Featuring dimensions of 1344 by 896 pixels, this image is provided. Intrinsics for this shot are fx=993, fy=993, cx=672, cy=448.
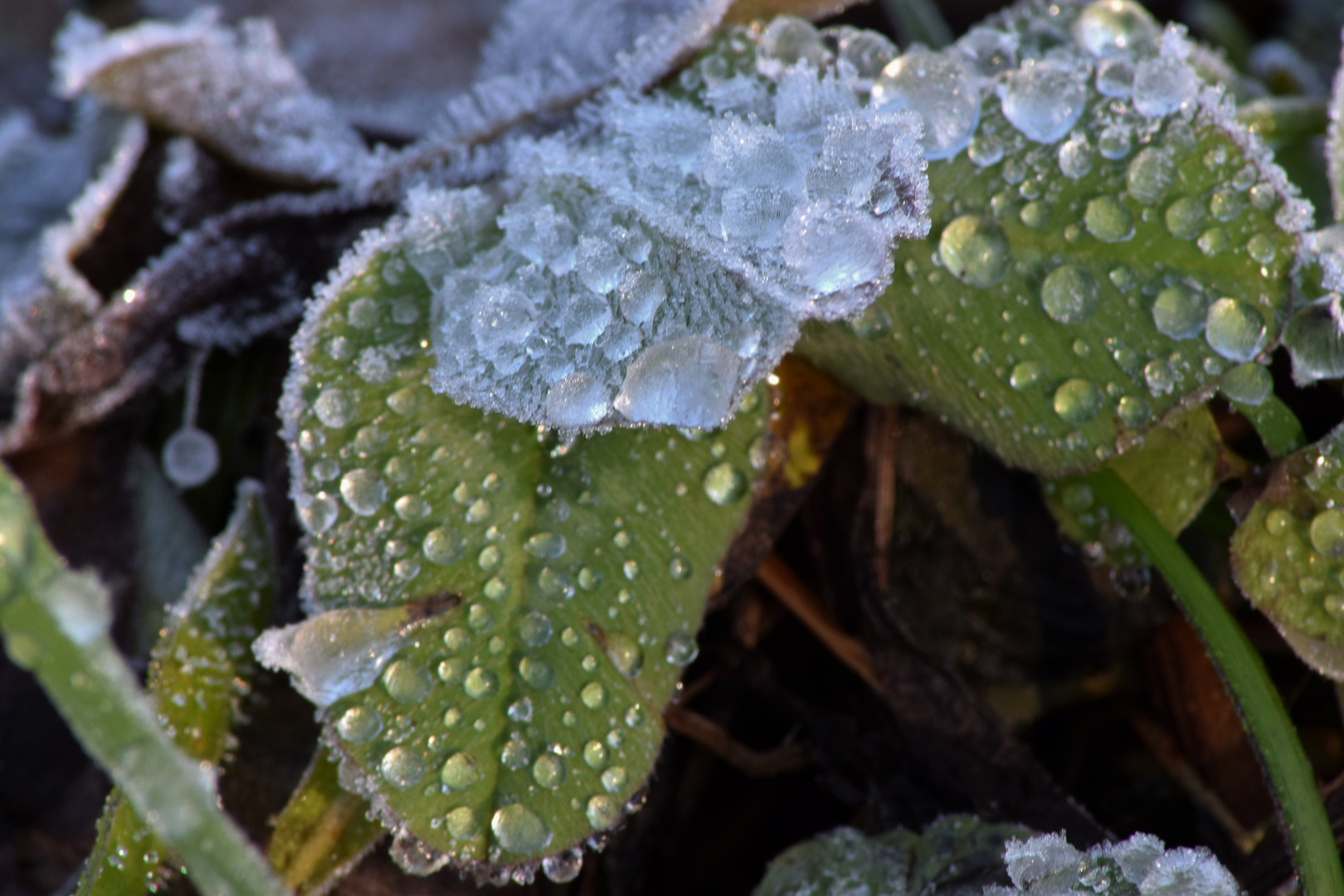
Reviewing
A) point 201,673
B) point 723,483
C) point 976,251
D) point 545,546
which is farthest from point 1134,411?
point 201,673

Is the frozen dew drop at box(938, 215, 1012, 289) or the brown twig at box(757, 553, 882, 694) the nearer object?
the frozen dew drop at box(938, 215, 1012, 289)

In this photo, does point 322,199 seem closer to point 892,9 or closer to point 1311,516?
point 892,9

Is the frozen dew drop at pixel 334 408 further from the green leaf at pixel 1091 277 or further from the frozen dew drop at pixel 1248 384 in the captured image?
the frozen dew drop at pixel 1248 384

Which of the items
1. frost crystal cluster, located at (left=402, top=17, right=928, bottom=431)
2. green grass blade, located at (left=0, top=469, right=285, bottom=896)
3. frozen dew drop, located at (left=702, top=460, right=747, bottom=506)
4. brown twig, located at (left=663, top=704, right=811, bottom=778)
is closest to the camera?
green grass blade, located at (left=0, top=469, right=285, bottom=896)

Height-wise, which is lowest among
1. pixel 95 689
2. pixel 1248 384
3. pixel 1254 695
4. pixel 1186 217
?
pixel 1254 695

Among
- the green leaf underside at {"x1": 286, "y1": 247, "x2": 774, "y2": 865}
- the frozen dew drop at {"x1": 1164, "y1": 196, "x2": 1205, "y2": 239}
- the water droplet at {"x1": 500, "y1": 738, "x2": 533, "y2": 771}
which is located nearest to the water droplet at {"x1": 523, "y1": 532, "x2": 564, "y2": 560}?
the green leaf underside at {"x1": 286, "y1": 247, "x2": 774, "y2": 865}

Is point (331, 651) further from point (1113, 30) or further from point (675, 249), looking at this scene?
point (1113, 30)

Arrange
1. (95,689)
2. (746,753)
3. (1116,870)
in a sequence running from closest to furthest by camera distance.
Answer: (95,689)
(1116,870)
(746,753)

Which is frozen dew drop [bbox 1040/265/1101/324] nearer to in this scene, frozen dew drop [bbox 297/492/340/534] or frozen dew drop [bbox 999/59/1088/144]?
frozen dew drop [bbox 999/59/1088/144]
